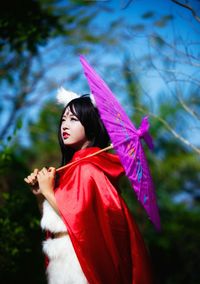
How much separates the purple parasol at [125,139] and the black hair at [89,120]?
0.25 metres

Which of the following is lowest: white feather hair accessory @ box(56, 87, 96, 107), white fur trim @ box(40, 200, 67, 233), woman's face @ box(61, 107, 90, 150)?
white fur trim @ box(40, 200, 67, 233)

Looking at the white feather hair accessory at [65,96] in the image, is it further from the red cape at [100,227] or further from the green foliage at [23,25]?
the green foliage at [23,25]

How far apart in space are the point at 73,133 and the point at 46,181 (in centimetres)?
40

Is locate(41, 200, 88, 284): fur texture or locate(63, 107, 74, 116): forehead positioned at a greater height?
locate(63, 107, 74, 116): forehead

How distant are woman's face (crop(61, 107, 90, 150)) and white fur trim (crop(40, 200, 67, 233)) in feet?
1.54

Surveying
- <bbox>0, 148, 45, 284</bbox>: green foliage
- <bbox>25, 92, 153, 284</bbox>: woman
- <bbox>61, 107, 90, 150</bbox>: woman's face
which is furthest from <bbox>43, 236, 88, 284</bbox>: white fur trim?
<bbox>0, 148, 45, 284</bbox>: green foliage

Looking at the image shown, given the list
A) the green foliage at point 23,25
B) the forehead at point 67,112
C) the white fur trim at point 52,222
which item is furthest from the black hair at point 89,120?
the green foliage at point 23,25

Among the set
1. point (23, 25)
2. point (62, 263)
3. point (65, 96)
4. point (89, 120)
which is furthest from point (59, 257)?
point (23, 25)

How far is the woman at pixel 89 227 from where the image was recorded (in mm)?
2520

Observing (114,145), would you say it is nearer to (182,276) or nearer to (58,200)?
(58,200)

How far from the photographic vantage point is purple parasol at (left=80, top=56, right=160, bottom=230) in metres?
2.62

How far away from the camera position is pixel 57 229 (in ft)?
8.63

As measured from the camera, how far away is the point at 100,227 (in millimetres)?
2611

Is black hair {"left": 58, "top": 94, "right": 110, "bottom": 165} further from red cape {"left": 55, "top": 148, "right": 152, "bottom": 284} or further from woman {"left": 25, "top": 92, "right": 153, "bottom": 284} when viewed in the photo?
red cape {"left": 55, "top": 148, "right": 152, "bottom": 284}
